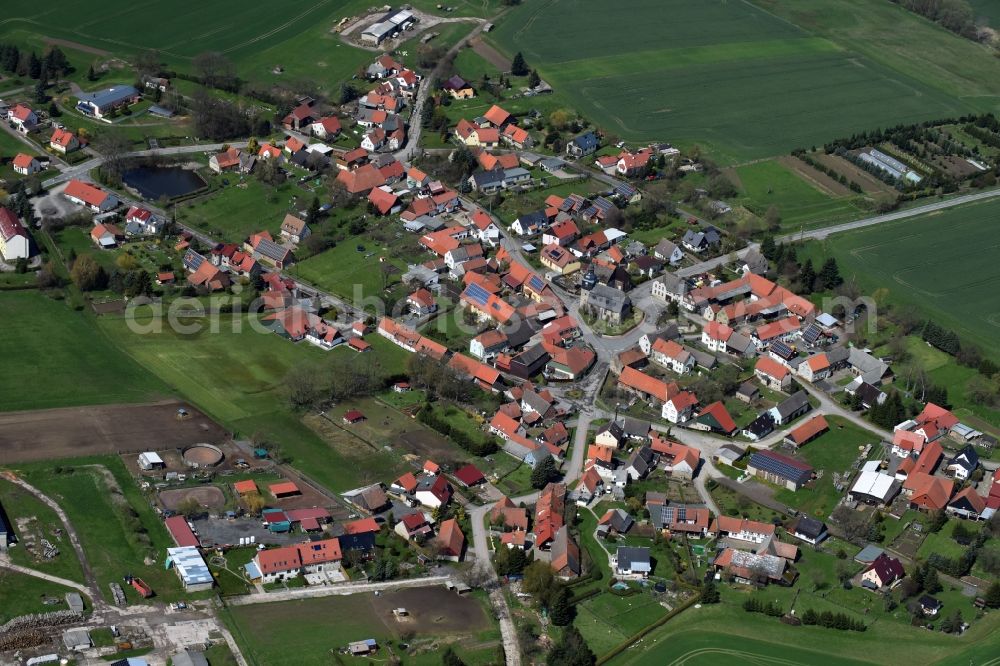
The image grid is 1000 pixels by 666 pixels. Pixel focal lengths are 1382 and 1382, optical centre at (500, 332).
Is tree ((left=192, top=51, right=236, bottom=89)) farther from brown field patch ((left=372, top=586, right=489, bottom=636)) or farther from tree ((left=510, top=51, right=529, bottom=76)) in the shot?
brown field patch ((left=372, top=586, right=489, bottom=636))

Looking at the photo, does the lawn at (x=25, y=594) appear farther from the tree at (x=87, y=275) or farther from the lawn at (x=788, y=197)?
the lawn at (x=788, y=197)

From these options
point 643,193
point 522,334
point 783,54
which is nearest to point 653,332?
point 522,334

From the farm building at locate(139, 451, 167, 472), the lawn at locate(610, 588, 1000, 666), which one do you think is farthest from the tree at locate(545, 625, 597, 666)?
the farm building at locate(139, 451, 167, 472)

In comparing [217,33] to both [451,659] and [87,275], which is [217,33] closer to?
[87,275]

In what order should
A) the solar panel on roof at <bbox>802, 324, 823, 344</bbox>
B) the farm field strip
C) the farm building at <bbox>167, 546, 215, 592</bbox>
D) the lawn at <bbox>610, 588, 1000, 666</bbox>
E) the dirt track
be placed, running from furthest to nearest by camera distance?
the farm field strip
the solar panel on roof at <bbox>802, 324, 823, 344</bbox>
the dirt track
the farm building at <bbox>167, 546, 215, 592</bbox>
the lawn at <bbox>610, 588, 1000, 666</bbox>

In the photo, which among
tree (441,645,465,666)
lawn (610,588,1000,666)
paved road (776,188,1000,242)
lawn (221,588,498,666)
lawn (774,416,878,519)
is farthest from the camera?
paved road (776,188,1000,242)

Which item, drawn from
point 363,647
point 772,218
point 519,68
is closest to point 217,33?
point 519,68
